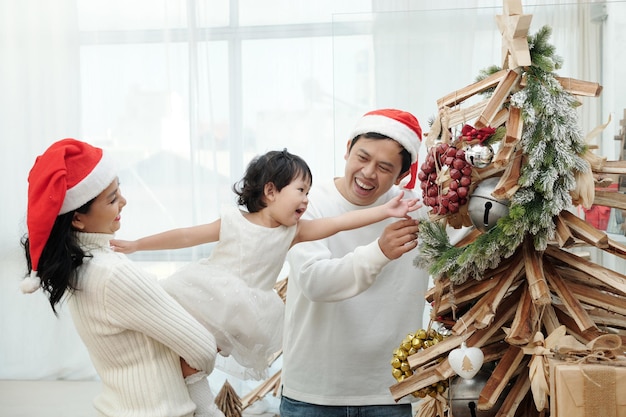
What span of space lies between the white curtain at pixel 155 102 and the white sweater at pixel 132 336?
266 cm

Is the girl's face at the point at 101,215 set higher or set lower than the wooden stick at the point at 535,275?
higher

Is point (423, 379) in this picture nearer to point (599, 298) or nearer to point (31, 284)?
point (599, 298)

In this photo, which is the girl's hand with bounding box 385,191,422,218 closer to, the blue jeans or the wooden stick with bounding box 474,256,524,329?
the wooden stick with bounding box 474,256,524,329

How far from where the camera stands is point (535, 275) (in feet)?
4.92

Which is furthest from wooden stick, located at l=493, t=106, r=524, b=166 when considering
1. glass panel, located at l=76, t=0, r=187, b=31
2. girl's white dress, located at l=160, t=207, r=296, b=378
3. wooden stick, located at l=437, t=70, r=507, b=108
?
glass panel, located at l=76, t=0, r=187, b=31

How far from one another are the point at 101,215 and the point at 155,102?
281cm

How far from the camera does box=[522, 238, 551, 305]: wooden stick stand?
4.81 ft

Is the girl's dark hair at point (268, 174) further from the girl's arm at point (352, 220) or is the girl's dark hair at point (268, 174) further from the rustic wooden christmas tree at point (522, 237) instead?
the rustic wooden christmas tree at point (522, 237)

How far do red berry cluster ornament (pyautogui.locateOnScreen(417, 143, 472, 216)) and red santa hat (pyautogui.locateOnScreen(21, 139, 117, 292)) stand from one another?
66 centimetres

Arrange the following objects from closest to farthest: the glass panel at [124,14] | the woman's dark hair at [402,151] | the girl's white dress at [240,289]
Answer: the girl's white dress at [240,289]
the woman's dark hair at [402,151]
the glass panel at [124,14]

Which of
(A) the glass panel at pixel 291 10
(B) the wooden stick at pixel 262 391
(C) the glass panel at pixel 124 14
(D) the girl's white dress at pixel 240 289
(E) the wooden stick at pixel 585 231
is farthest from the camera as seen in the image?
(C) the glass panel at pixel 124 14

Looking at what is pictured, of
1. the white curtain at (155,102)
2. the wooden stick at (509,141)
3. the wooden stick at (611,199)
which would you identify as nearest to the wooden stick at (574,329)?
the wooden stick at (611,199)

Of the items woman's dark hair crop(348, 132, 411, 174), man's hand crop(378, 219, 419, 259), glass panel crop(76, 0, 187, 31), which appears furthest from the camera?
glass panel crop(76, 0, 187, 31)

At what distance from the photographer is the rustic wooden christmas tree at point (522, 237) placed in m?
1.47
